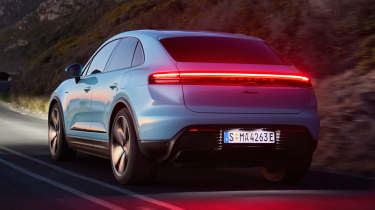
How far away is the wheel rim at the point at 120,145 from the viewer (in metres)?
8.18

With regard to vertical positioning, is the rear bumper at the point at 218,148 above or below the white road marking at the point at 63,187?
above

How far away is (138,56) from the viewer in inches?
329

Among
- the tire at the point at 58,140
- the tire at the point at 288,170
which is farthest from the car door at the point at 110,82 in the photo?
the tire at the point at 288,170

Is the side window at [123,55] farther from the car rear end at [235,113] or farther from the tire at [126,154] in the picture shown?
the car rear end at [235,113]

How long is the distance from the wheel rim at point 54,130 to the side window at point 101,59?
119 centimetres

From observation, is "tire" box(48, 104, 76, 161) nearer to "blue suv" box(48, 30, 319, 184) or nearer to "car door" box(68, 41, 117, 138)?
"car door" box(68, 41, 117, 138)

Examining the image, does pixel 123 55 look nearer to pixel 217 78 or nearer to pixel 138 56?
pixel 138 56

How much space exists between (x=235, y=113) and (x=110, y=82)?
1865 mm

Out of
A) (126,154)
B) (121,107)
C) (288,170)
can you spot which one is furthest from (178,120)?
(288,170)

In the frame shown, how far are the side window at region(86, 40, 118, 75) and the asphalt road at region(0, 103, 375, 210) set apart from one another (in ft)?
4.23

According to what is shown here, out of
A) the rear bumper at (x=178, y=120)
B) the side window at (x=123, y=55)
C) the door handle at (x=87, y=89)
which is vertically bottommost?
the rear bumper at (x=178, y=120)

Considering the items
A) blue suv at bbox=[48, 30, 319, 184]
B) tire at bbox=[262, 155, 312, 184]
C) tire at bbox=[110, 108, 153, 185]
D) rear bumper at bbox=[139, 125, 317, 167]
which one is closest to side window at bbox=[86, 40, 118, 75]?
blue suv at bbox=[48, 30, 319, 184]

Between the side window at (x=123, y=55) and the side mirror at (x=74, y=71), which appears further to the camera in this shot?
the side mirror at (x=74, y=71)

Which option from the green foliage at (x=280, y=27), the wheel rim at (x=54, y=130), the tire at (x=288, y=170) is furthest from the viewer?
the green foliage at (x=280, y=27)
